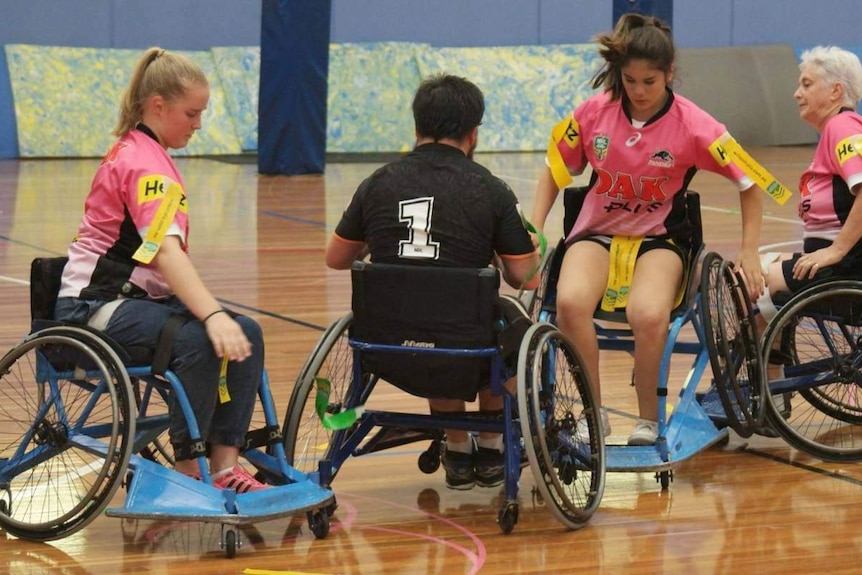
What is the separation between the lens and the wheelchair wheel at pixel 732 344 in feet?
12.0

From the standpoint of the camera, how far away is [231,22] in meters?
13.7

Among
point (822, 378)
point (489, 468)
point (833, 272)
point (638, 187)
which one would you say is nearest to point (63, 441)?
point (489, 468)

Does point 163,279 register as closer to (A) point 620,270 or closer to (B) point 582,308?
(B) point 582,308

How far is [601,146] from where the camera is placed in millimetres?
4062

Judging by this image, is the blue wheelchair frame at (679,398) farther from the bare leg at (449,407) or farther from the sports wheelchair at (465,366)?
the bare leg at (449,407)

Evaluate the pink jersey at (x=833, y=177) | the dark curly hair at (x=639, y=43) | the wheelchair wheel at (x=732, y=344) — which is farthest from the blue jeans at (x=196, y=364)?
the pink jersey at (x=833, y=177)

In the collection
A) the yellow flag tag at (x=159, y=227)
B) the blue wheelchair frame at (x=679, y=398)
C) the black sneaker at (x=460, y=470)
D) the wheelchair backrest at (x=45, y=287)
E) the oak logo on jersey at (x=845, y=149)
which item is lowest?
the black sneaker at (x=460, y=470)

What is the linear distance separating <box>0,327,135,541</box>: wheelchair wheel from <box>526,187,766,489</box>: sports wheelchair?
1215 millimetres

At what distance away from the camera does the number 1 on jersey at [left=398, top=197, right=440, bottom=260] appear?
333cm

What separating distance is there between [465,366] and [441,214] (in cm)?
35

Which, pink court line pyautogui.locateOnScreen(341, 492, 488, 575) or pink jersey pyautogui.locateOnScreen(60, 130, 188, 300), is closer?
pink court line pyautogui.locateOnScreen(341, 492, 488, 575)

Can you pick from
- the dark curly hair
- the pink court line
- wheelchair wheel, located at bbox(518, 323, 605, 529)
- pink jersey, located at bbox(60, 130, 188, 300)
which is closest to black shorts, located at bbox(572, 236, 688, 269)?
the dark curly hair

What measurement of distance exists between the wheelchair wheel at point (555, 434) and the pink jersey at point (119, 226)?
2.69 ft

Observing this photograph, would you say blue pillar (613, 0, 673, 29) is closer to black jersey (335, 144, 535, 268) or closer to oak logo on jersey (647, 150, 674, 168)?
oak logo on jersey (647, 150, 674, 168)
